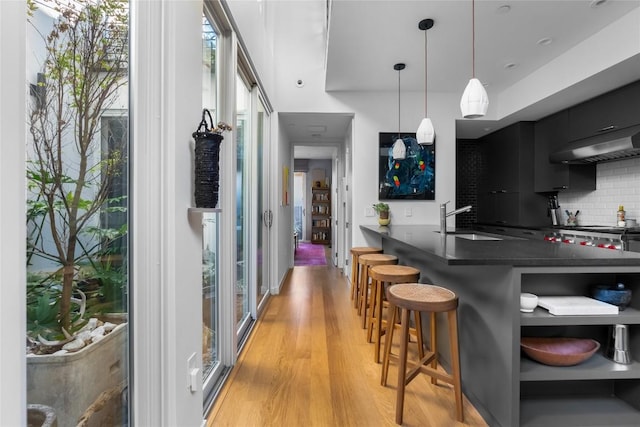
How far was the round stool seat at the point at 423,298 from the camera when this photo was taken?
59.4 inches

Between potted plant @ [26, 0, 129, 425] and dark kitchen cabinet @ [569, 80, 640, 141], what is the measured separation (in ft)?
13.1

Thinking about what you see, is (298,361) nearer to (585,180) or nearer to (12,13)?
(12,13)

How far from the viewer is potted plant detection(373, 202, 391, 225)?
3.75m

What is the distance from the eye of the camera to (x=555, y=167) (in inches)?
158

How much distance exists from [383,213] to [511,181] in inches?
81.4

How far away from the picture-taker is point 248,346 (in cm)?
236

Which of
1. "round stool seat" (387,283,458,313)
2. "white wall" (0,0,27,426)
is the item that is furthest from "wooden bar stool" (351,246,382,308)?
"white wall" (0,0,27,426)

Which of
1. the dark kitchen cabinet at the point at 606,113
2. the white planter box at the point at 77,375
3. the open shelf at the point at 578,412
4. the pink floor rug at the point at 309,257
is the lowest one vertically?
the pink floor rug at the point at 309,257

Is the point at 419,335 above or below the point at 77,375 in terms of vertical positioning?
below

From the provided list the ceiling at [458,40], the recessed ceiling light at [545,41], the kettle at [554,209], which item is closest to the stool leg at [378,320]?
the ceiling at [458,40]

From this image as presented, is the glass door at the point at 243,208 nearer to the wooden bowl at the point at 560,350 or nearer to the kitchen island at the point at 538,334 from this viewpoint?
the kitchen island at the point at 538,334

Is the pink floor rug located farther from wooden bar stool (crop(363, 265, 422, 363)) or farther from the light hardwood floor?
wooden bar stool (crop(363, 265, 422, 363))

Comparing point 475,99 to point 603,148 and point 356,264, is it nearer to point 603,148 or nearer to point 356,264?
point 356,264

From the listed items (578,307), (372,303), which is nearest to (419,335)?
(372,303)
